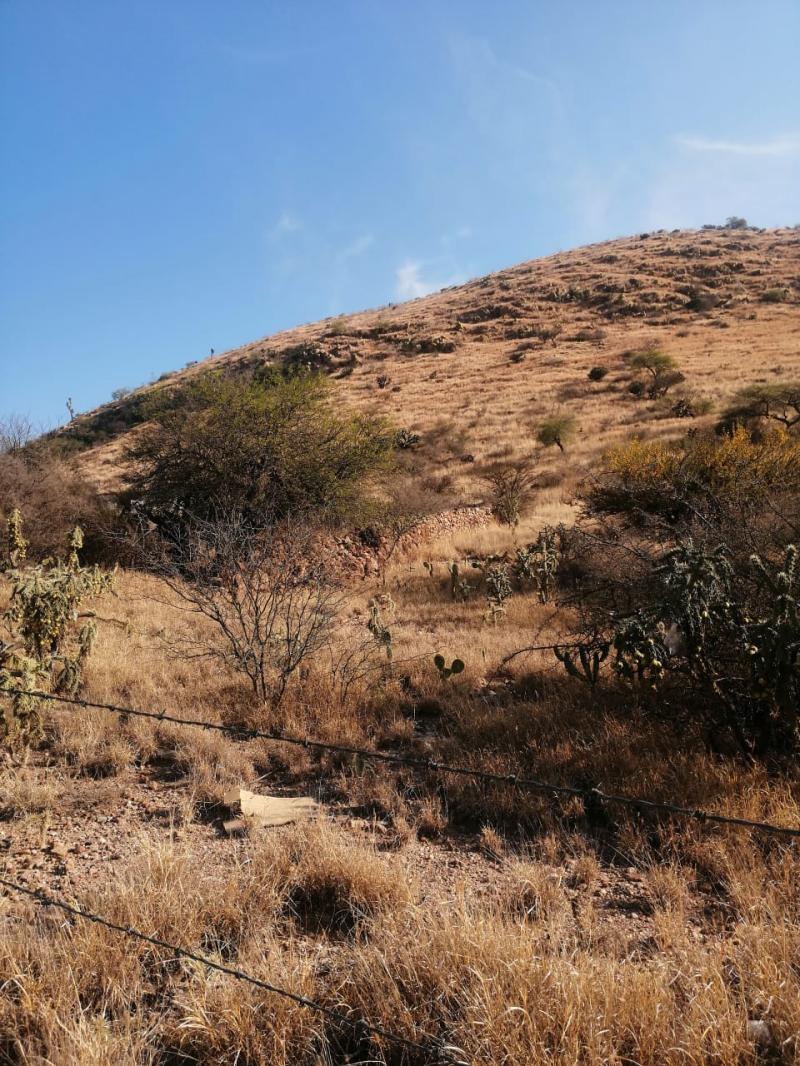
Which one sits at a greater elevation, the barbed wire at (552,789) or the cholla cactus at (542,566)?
the cholla cactus at (542,566)

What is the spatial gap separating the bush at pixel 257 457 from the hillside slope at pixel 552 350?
6.32 meters

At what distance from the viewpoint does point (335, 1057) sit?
2.16 metres

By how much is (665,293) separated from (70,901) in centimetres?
5987

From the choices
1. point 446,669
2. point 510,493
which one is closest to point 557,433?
point 510,493

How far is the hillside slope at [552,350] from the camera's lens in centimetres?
2752

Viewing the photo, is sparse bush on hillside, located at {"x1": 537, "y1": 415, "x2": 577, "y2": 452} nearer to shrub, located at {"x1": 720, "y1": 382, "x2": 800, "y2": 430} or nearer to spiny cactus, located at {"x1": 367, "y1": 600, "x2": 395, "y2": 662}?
shrub, located at {"x1": 720, "y1": 382, "x2": 800, "y2": 430}

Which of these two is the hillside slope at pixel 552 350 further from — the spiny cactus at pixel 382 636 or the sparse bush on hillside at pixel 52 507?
the spiny cactus at pixel 382 636

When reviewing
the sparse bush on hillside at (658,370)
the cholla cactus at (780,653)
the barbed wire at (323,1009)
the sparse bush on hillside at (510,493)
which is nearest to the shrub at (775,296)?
the sparse bush on hillside at (658,370)

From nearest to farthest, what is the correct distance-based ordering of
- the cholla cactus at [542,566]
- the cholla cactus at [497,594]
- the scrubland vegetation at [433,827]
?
the scrubland vegetation at [433,827] < the cholla cactus at [497,594] < the cholla cactus at [542,566]

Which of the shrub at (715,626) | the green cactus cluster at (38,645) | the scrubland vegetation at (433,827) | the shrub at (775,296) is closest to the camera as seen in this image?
the scrubland vegetation at (433,827)

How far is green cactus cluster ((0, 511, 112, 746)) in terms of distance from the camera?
486cm

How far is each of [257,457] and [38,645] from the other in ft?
27.7

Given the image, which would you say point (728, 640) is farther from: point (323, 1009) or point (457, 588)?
point (457, 588)

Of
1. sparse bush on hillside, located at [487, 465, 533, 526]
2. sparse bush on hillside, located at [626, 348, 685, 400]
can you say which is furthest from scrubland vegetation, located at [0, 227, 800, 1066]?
sparse bush on hillside, located at [626, 348, 685, 400]
